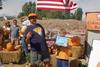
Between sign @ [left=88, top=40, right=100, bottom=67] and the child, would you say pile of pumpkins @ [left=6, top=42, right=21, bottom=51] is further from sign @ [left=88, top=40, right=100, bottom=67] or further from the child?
sign @ [left=88, top=40, right=100, bottom=67]

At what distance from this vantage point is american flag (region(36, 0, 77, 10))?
581 inches

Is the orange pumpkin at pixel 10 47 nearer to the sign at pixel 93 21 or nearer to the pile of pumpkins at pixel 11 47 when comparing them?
the pile of pumpkins at pixel 11 47

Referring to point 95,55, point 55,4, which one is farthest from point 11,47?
point 95,55

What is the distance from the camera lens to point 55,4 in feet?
48.6

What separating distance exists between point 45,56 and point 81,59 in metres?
3.70

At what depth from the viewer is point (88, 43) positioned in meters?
15.3

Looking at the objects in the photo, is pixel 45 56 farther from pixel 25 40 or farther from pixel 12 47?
pixel 12 47

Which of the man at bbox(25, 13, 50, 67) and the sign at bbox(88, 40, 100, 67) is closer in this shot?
the man at bbox(25, 13, 50, 67)

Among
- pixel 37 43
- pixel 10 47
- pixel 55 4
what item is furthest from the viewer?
pixel 10 47

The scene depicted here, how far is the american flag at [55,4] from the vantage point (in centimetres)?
1476

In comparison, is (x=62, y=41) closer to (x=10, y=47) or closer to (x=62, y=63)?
(x=62, y=63)

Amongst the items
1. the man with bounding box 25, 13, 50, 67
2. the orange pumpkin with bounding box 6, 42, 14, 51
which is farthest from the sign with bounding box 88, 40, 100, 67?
the orange pumpkin with bounding box 6, 42, 14, 51

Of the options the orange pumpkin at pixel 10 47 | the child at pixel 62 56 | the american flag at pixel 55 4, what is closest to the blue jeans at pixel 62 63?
the child at pixel 62 56

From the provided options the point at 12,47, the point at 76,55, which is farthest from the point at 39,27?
the point at 12,47
